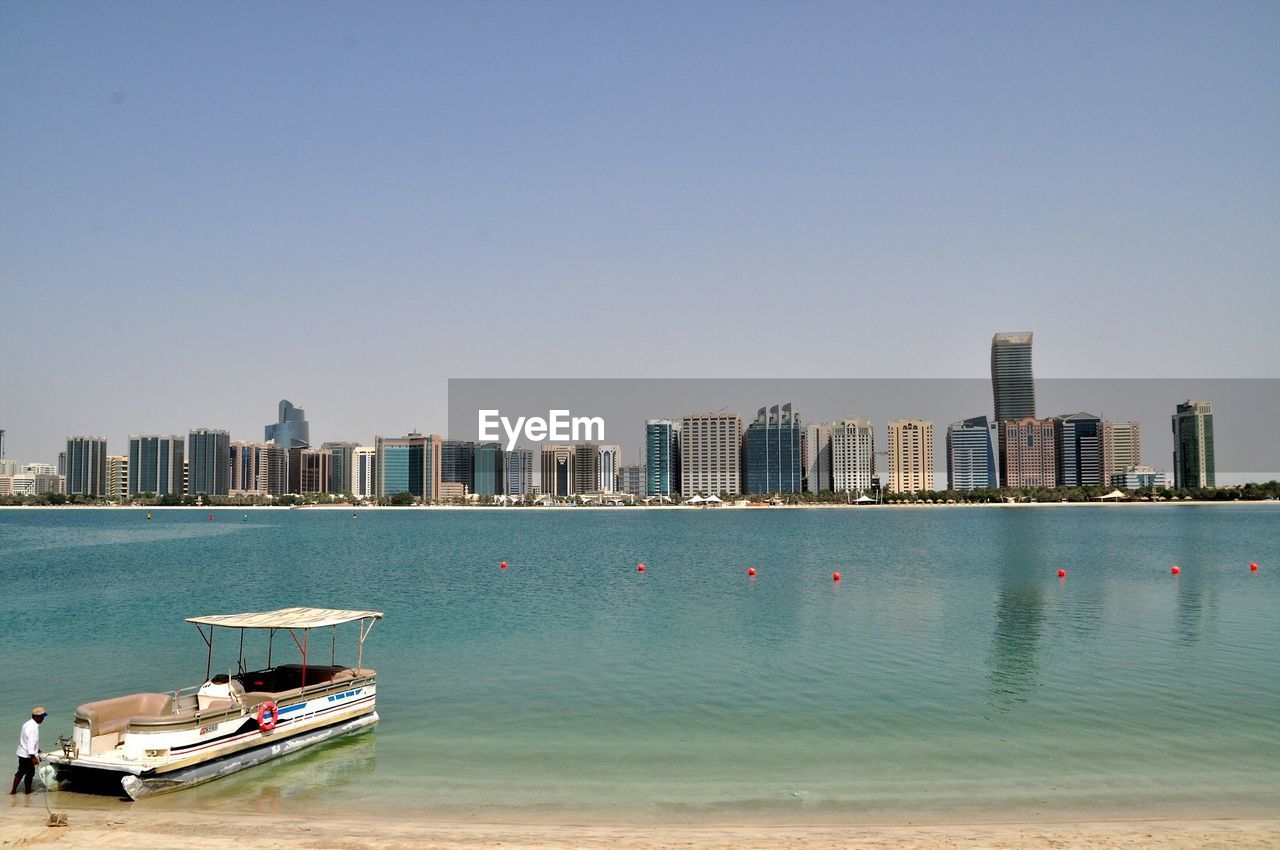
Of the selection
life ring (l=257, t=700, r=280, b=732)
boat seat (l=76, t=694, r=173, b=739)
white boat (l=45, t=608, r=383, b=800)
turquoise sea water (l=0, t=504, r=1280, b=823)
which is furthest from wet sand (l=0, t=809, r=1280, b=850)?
life ring (l=257, t=700, r=280, b=732)

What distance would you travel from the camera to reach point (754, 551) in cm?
7631

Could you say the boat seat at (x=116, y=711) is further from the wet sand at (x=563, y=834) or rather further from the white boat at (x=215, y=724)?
the wet sand at (x=563, y=834)

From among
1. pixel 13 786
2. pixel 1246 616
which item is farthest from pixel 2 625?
pixel 1246 616

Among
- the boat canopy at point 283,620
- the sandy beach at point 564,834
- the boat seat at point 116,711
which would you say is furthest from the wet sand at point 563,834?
the boat canopy at point 283,620

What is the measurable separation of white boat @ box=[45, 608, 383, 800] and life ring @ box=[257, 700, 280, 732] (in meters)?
0.02

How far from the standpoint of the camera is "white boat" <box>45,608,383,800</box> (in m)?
15.1

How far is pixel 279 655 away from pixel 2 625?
49.6ft

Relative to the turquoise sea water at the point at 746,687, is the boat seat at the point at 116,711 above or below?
above

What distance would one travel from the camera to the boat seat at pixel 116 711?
50.5 feet

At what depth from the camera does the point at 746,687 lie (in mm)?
23297

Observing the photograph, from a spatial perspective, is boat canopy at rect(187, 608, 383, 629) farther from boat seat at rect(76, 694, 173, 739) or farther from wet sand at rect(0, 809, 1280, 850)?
wet sand at rect(0, 809, 1280, 850)

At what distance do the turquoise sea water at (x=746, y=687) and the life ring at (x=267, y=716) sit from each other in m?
0.75

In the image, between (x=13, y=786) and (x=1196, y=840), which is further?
(x=13, y=786)

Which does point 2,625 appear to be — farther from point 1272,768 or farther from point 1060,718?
point 1272,768
